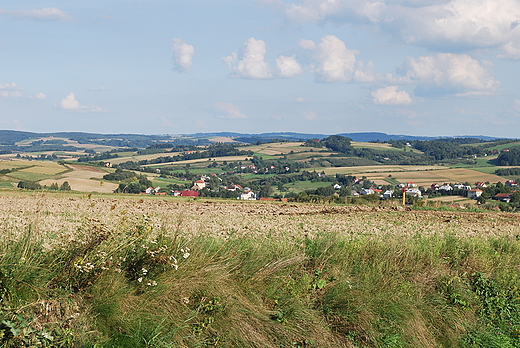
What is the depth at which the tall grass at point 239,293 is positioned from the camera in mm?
6977

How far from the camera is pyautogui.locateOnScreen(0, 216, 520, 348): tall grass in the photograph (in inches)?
275

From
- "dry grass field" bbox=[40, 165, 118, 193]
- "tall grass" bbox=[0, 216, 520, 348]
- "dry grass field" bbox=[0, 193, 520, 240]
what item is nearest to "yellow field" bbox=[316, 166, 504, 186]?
"dry grass field" bbox=[40, 165, 118, 193]

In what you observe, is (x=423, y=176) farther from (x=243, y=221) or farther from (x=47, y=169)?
(x=243, y=221)

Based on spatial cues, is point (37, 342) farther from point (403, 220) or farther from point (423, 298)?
point (403, 220)

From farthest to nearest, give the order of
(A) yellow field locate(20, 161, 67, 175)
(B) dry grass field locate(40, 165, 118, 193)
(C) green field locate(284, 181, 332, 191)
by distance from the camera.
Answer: (C) green field locate(284, 181, 332, 191), (A) yellow field locate(20, 161, 67, 175), (B) dry grass field locate(40, 165, 118, 193)

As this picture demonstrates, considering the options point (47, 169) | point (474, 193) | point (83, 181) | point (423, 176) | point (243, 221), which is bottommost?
point (423, 176)

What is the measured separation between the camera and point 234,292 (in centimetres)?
853

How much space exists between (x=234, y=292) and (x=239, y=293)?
0.11 meters

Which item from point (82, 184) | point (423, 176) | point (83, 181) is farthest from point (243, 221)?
point (423, 176)

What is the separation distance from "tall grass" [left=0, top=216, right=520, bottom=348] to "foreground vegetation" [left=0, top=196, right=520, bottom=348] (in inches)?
0.9

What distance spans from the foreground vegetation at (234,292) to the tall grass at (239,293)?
0.07 ft

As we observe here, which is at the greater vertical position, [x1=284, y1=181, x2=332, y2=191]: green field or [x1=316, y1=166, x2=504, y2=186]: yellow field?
[x1=316, y1=166, x2=504, y2=186]: yellow field

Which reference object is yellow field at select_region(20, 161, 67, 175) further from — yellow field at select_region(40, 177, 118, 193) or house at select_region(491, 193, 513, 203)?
house at select_region(491, 193, 513, 203)

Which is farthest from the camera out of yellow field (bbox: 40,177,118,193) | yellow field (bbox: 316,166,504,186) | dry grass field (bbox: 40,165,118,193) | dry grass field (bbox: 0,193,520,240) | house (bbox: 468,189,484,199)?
yellow field (bbox: 316,166,504,186)
